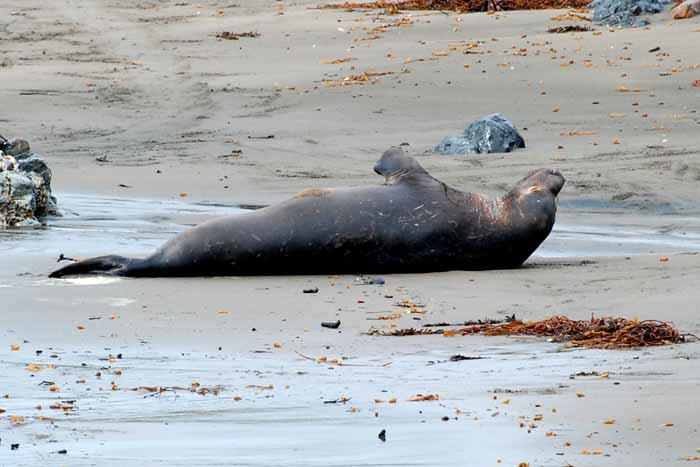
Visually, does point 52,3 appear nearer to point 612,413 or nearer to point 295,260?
point 295,260

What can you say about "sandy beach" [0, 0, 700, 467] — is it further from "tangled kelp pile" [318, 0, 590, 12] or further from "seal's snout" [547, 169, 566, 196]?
"tangled kelp pile" [318, 0, 590, 12]

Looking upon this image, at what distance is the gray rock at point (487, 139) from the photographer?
1425 centimetres

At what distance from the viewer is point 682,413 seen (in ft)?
14.6

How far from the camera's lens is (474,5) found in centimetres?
2348

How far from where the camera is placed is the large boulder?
33.7ft

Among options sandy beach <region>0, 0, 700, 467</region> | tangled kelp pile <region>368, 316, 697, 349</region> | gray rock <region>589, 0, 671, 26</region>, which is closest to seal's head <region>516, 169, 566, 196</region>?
sandy beach <region>0, 0, 700, 467</region>

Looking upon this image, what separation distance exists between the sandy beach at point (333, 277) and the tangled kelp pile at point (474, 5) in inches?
25.4

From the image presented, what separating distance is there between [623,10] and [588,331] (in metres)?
14.9

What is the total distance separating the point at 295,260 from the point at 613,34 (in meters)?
11.8

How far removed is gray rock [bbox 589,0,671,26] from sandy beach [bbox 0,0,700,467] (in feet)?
1.30

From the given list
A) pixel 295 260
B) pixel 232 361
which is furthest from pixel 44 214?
pixel 232 361

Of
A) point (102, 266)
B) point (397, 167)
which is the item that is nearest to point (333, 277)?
point (397, 167)

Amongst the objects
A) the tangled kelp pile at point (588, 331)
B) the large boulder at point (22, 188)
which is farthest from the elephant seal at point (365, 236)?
the large boulder at point (22, 188)

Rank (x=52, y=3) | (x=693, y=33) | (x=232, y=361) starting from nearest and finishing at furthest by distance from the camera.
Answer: (x=232, y=361) < (x=693, y=33) < (x=52, y=3)
